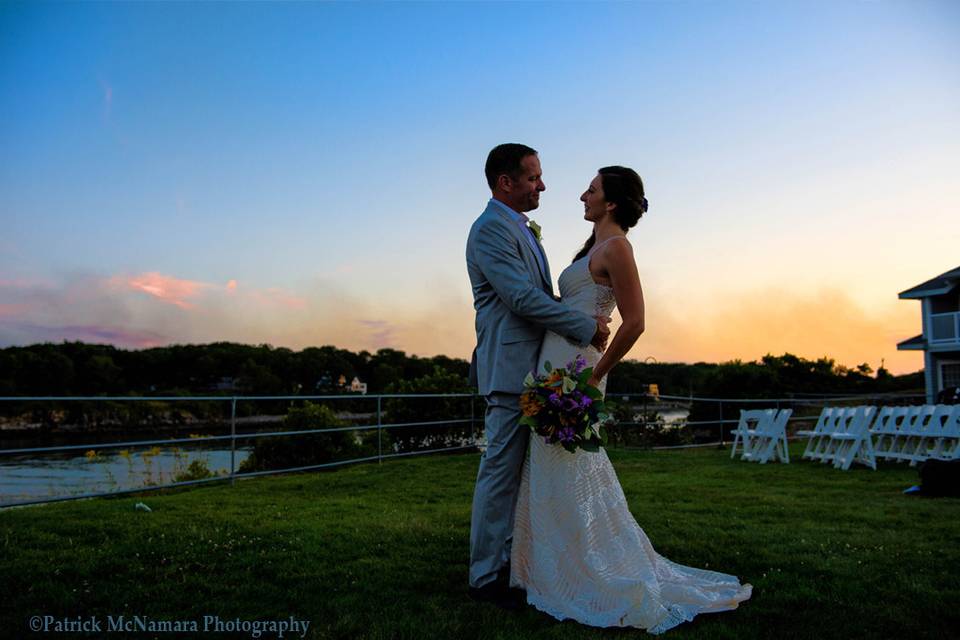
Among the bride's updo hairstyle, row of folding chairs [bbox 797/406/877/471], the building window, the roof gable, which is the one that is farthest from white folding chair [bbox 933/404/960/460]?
the building window

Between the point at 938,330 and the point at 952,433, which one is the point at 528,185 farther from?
the point at 938,330

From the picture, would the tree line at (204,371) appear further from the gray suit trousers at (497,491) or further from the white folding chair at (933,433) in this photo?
the gray suit trousers at (497,491)

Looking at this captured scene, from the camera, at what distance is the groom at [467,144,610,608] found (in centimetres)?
292

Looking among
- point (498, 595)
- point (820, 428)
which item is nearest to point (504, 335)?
point (498, 595)

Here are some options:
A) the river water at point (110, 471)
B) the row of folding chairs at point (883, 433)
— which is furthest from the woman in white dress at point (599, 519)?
the row of folding chairs at point (883, 433)

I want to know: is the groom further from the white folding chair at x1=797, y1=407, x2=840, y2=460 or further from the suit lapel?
the white folding chair at x1=797, y1=407, x2=840, y2=460

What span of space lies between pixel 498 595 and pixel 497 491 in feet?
1.44

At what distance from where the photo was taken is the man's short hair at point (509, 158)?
3080mm

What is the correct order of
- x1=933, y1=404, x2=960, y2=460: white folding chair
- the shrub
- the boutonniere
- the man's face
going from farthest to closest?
the shrub < x1=933, y1=404, x2=960, y2=460: white folding chair < the boutonniere < the man's face

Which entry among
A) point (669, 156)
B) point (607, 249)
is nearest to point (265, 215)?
point (669, 156)

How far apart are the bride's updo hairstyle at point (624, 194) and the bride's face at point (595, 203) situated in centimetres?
2

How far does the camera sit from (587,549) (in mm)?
2844

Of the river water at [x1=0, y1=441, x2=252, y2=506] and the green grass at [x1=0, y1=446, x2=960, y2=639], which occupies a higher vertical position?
the green grass at [x1=0, y1=446, x2=960, y2=639]

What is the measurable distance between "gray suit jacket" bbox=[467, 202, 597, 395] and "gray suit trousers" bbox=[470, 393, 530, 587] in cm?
13
